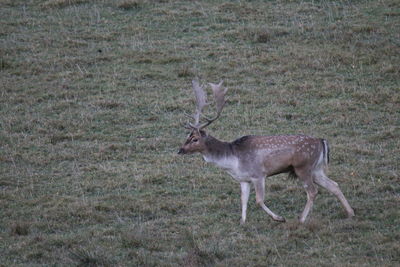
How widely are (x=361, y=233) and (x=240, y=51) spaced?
29.8 ft

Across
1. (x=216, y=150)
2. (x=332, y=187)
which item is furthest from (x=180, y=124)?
(x=332, y=187)

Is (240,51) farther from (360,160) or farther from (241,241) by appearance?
(241,241)

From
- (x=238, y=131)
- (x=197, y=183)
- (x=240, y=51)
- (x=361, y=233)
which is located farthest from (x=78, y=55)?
(x=361, y=233)

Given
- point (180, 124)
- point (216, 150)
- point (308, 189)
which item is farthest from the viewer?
point (180, 124)

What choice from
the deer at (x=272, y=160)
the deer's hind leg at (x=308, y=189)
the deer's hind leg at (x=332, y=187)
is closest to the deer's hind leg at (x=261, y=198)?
the deer at (x=272, y=160)

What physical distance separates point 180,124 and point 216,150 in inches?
159

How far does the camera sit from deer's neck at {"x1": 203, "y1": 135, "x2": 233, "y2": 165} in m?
10.2

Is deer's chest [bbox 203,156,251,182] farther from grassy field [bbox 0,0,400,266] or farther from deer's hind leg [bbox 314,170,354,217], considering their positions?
deer's hind leg [bbox 314,170,354,217]

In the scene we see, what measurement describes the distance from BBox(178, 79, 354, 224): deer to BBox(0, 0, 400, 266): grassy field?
344 millimetres

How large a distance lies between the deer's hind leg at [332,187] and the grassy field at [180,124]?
0.20 meters

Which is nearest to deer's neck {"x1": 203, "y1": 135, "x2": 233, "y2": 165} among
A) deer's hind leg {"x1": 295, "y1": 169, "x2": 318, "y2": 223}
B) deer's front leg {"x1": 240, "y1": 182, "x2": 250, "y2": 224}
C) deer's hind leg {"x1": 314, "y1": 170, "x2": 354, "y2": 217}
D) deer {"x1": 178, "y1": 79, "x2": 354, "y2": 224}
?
deer {"x1": 178, "y1": 79, "x2": 354, "y2": 224}

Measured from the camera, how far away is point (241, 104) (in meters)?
15.1

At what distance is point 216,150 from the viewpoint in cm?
1026

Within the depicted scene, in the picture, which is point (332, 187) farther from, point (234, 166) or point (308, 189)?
point (234, 166)
